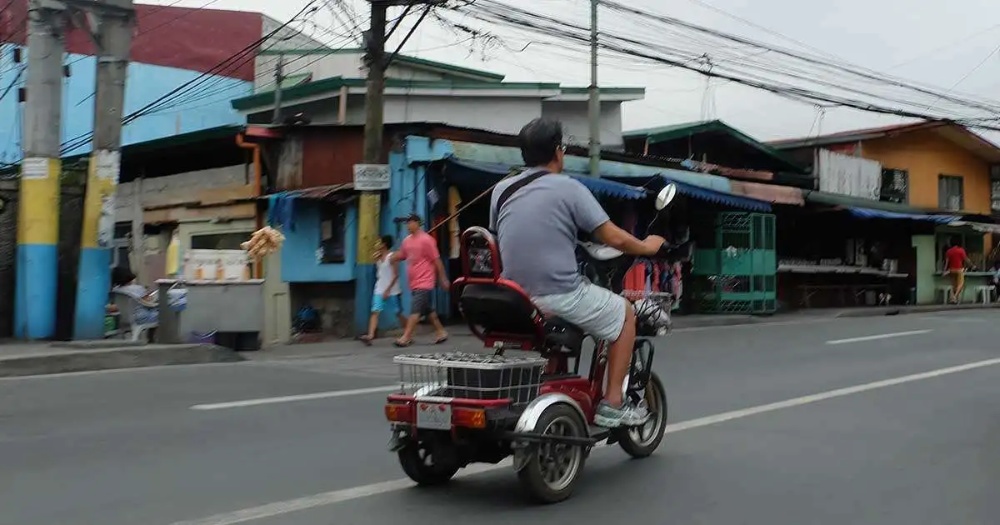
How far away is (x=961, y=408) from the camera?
26.9ft

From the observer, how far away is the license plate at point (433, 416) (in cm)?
481

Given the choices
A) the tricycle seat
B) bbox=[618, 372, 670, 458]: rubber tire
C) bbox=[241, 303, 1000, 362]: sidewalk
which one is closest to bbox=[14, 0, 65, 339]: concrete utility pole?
bbox=[241, 303, 1000, 362]: sidewalk

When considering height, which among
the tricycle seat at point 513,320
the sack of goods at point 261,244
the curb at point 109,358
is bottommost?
the curb at point 109,358

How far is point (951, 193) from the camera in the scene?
32500mm

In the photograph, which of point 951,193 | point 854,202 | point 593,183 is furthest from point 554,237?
point 951,193

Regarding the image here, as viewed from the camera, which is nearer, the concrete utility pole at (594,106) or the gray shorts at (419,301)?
the gray shorts at (419,301)

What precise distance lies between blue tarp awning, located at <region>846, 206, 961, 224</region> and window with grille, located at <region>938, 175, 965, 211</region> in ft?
13.1

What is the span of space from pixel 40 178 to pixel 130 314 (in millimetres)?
2040

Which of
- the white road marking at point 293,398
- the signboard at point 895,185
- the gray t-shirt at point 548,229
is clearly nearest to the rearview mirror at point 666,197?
the gray t-shirt at point 548,229

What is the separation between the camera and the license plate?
4812 mm

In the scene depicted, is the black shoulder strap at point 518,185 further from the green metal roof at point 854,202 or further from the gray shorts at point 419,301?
the green metal roof at point 854,202

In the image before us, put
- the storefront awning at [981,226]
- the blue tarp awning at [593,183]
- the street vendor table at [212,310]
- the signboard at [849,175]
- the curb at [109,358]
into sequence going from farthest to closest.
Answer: the storefront awning at [981,226] → the signboard at [849,175] → the blue tarp awning at [593,183] → the street vendor table at [212,310] → the curb at [109,358]

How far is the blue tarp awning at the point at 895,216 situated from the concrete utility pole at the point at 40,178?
59.8 ft

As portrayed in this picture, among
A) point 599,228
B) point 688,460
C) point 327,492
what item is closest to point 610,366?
point 599,228
